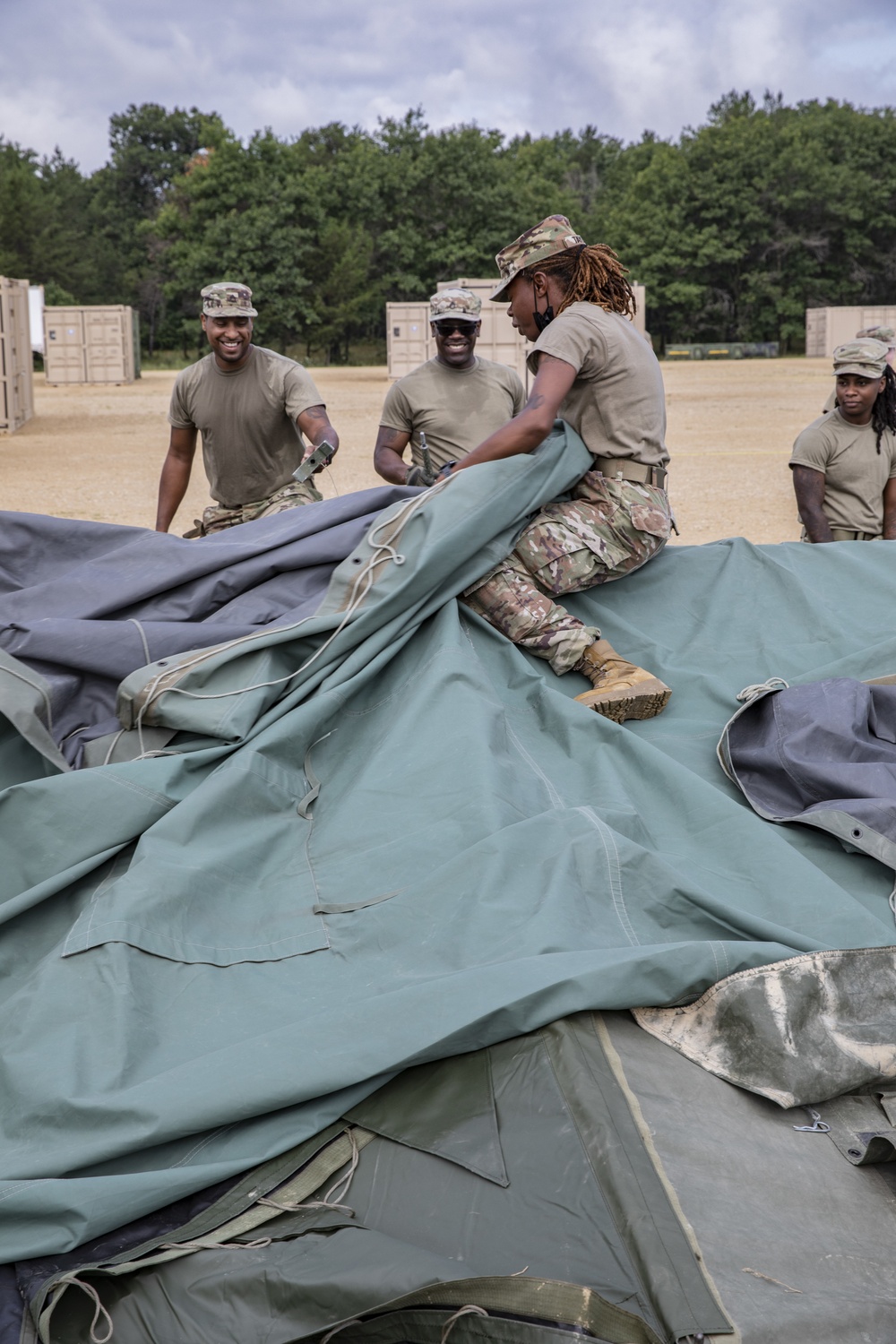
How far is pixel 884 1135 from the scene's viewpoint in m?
1.94

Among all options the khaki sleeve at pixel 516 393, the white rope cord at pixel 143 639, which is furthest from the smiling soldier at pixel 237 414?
the white rope cord at pixel 143 639

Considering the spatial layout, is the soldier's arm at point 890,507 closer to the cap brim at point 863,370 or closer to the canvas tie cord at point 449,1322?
the cap brim at point 863,370

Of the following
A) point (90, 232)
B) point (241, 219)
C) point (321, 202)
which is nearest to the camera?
point (241, 219)

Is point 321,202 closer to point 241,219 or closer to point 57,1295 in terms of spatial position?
point 241,219

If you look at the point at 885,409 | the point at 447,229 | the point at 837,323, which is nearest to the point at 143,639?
the point at 885,409

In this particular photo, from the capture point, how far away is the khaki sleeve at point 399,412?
5938 mm

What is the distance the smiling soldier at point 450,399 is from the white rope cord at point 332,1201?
4.24 meters

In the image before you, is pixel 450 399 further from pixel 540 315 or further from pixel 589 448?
pixel 589 448

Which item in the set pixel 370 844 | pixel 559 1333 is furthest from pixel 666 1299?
pixel 370 844

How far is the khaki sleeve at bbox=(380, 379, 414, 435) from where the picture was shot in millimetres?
5938

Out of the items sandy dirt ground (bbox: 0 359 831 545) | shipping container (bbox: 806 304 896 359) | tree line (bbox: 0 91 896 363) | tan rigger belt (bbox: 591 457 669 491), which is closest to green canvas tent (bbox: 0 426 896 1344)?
tan rigger belt (bbox: 591 457 669 491)

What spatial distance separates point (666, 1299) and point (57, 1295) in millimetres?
869

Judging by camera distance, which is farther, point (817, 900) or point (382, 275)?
point (382, 275)

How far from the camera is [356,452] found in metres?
14.4
